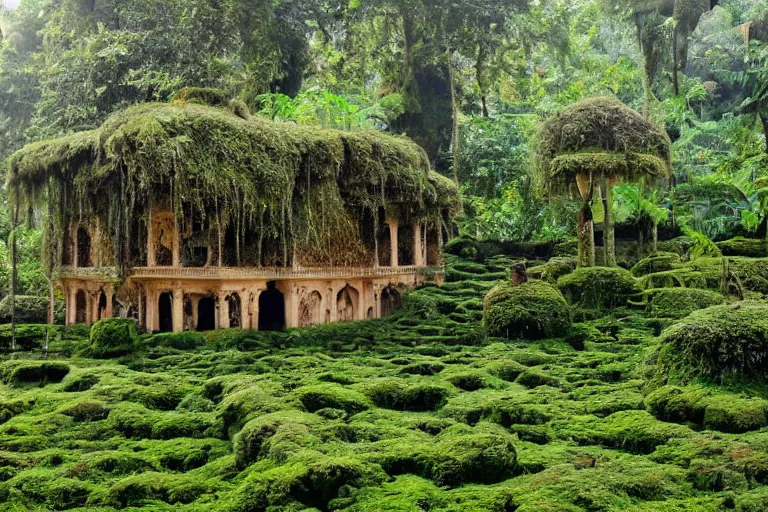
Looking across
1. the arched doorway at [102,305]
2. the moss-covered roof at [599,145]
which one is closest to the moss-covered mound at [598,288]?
the moss-covered roof at [599,145]

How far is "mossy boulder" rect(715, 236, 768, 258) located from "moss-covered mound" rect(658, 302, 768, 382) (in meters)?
17.6

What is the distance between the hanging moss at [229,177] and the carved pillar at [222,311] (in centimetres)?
172

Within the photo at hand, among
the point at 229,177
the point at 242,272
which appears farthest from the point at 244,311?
the point at 229,177

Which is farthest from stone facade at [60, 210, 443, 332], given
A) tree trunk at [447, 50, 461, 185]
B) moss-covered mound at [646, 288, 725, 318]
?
moss-covered mound at [646, 288, 725, 318]

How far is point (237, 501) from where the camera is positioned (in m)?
8.95

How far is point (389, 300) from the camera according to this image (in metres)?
29.2

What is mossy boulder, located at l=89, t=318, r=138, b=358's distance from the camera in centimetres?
2059

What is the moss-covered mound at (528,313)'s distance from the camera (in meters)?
20.5

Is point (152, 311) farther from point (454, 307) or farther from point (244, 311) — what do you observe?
point (454, 307)

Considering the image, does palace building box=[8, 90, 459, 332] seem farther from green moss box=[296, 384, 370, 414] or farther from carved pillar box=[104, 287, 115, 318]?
green moss box=[296, 384, 370, 414]

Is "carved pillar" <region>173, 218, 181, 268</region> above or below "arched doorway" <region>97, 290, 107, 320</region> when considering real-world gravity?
above

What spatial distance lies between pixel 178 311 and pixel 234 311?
6.32ft

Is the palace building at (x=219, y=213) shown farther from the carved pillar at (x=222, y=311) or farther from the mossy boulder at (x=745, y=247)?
the mossy boulder at (x=745, y=247)

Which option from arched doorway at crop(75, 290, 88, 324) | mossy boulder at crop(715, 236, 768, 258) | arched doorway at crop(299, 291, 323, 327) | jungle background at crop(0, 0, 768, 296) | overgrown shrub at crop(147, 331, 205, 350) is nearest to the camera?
overgrown shrub at crop(147, 331, 205, 350)
